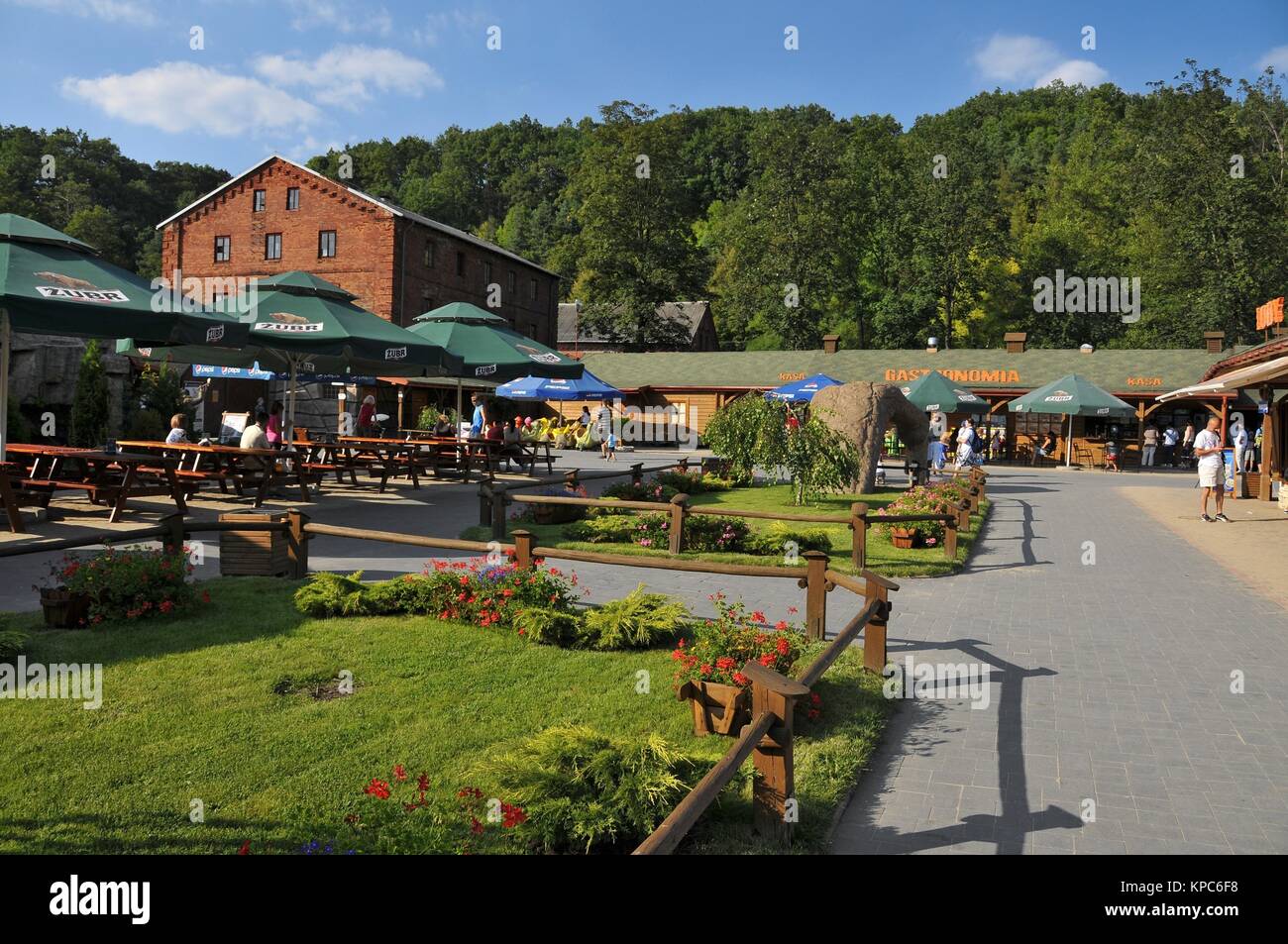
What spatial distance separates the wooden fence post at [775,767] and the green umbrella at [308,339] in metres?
9.25

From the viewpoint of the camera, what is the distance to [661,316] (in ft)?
199

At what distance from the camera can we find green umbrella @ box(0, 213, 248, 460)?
8.38m

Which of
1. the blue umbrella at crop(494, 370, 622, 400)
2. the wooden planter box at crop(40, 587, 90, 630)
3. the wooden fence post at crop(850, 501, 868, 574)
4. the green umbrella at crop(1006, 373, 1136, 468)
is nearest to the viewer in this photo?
the wooden planter box at crop(40, 587, 90, 630)

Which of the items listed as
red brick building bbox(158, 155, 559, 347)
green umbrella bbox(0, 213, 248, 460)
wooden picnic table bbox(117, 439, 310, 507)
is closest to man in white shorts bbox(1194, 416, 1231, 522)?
wooden picnic table bbox(117, 439, 310, 507)

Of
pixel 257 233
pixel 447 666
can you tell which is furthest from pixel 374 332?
pixel 257 233

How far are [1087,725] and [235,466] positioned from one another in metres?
11.5

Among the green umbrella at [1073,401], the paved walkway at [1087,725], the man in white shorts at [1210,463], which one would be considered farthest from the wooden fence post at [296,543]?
the green umbrella at [1073,401]

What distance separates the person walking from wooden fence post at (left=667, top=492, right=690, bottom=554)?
2964cm

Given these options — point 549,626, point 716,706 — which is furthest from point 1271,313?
point 716,706

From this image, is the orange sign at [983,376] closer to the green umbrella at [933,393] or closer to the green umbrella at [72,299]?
the green umbrella at [933,393]

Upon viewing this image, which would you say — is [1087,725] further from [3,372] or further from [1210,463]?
[1210,463]

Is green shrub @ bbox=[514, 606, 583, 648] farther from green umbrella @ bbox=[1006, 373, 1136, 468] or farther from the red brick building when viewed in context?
the red brick building

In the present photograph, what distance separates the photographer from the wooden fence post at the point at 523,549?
7.66m
